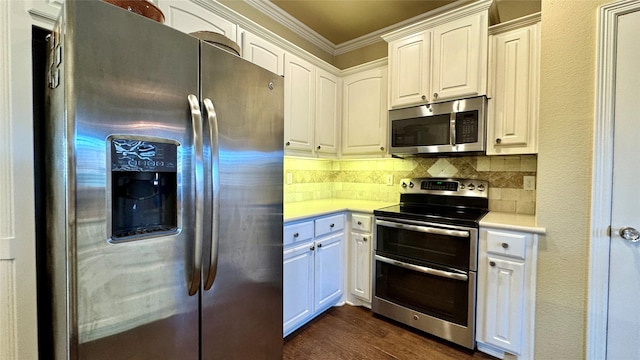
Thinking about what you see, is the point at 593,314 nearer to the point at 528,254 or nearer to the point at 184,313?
the point at 528,254

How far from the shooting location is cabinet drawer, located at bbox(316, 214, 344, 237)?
2.11 metres

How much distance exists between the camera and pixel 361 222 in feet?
7.66

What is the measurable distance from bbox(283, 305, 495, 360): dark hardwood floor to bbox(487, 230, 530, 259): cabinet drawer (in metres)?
0.74

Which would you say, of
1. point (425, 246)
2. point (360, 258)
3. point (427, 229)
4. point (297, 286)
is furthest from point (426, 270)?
point (297, 286)

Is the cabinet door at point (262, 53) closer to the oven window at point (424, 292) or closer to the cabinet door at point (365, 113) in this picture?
the cabinet door at point (365, 113)

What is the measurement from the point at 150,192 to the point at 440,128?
2.00 metres

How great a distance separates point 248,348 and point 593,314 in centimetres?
189

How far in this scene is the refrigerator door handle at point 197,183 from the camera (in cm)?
97

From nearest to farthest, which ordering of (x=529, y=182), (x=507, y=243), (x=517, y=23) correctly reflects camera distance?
1. (x=507, y=243)
2. (x=517, y=23)
3. (x=529, y=182)

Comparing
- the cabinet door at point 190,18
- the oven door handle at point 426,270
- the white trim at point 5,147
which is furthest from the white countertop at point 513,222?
the white trim at point 5,147

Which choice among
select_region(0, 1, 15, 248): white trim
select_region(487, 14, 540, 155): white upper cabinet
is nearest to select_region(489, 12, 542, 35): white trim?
select_region(487, 14, 540, 155): white upper cabinet

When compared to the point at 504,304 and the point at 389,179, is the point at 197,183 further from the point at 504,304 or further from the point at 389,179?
the point at 389,179

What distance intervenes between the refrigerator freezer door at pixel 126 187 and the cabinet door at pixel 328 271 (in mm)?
1207

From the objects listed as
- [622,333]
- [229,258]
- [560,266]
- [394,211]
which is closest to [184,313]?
[229,258]
